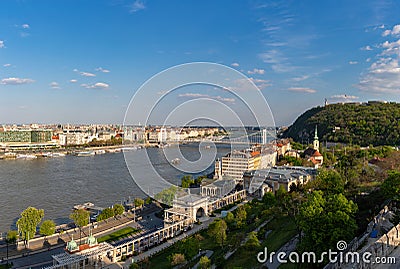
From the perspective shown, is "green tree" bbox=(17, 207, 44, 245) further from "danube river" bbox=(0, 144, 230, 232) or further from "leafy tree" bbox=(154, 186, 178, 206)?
"leafy tree" bbox=(154, 186, 178, 206)

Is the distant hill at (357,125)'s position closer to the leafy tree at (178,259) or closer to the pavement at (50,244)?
the pavement at (50,244)

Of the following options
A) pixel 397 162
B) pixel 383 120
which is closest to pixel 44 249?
pixel 397 162

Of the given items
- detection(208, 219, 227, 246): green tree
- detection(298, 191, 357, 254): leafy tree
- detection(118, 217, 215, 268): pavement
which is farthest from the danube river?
detection(298, 191, 357, 254): leafy tree

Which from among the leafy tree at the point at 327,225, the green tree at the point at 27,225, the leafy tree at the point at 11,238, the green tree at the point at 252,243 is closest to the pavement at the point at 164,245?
the green tree at the point at 252,243

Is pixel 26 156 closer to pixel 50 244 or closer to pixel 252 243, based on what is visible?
pixel 50 244

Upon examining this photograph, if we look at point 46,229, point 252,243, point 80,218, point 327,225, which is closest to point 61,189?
point 80,218

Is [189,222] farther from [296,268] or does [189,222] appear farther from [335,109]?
[335,109]
